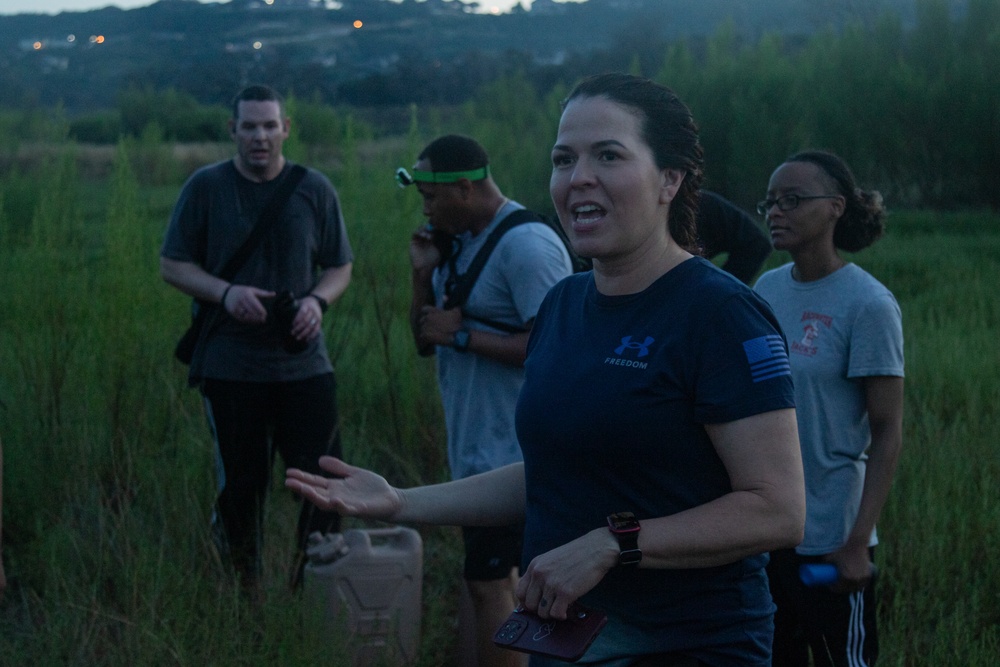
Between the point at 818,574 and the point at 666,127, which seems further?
the point at 818,574

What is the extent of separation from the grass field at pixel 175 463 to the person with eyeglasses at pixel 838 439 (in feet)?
3.37

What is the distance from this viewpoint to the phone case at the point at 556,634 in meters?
1.78

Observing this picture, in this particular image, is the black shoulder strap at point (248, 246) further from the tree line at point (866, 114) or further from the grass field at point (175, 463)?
the tree line at point (866, 114)

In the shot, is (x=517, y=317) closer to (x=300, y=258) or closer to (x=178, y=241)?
(x=300, y=258)

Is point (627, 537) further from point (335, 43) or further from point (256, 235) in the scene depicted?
point (335, 43)

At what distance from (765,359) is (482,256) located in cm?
203

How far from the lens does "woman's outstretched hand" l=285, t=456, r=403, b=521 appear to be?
218cm

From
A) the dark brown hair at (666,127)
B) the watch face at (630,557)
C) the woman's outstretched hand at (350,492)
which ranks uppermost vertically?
the dark brown hair at (666,127)

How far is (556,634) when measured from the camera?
1.81 metres

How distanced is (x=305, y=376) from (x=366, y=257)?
1.95m

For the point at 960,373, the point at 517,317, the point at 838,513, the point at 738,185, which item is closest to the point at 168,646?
Answer: the point at 517,317

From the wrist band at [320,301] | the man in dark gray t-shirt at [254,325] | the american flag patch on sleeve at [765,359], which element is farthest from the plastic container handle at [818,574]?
the wrist band at [320,301]

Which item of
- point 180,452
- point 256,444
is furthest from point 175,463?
point 256,444

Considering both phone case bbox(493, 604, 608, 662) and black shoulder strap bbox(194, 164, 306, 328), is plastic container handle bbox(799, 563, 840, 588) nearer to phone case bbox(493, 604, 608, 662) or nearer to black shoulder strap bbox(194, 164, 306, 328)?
phone case bbox(493, 604, 608, 662)
